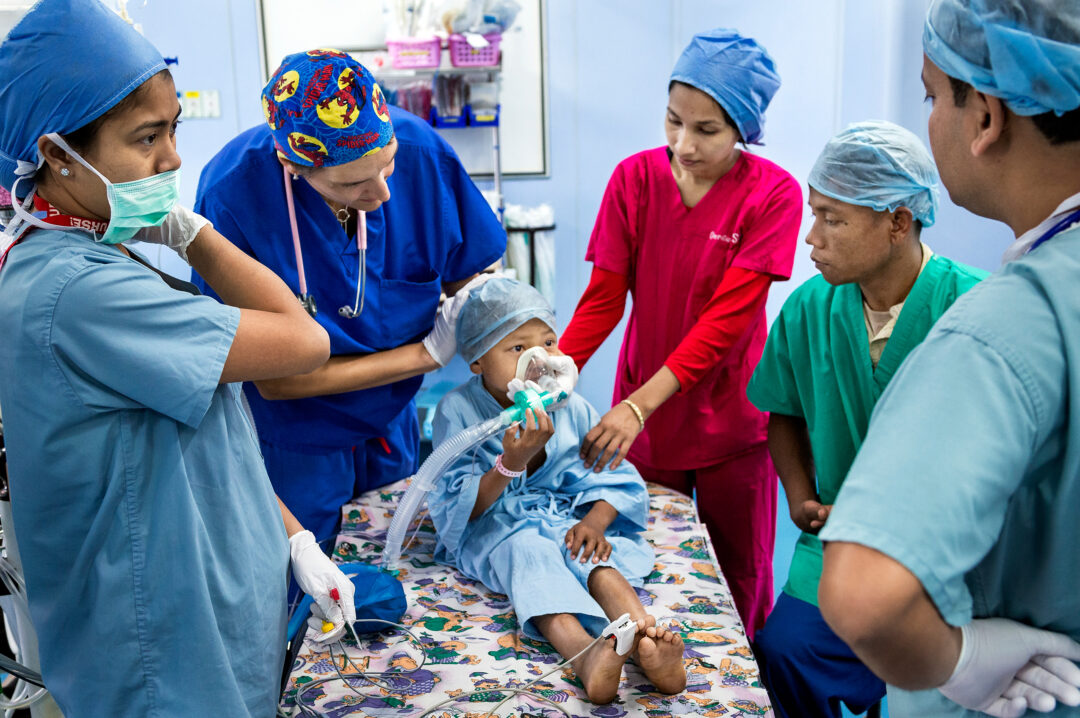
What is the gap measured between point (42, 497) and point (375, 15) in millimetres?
3655

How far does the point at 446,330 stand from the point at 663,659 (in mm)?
920

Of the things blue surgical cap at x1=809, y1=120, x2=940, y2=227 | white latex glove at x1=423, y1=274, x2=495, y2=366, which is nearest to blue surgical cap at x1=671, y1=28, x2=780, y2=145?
blue surgical cap at x1=809, y1=120, x2=940, y2=227

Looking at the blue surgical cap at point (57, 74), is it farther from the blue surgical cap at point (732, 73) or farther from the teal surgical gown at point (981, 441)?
the blue surgical cap at point (732, 73)

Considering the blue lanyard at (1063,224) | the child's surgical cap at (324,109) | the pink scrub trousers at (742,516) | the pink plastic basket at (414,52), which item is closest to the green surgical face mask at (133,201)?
the child's surgical cap at (324,109)

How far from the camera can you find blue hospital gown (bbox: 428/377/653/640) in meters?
1.68

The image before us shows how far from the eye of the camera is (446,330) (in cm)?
199

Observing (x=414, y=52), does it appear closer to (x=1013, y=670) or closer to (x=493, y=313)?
(x=493, y=313)

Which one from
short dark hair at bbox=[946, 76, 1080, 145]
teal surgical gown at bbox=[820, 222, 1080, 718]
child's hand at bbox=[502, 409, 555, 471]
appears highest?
short dark hair at bbox=[946, 76, 1080, 145]

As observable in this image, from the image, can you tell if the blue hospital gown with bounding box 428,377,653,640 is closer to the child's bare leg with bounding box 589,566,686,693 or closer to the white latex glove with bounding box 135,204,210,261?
the child's bare leg with bounding box 589,566,686,693

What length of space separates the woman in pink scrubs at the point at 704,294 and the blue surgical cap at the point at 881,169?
367 mm

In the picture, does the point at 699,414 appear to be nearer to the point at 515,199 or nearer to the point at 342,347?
the point at 342,347

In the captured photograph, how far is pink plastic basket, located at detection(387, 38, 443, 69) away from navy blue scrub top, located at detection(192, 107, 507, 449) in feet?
6.77

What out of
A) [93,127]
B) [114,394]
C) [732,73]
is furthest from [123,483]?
[732,73]

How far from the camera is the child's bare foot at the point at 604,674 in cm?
141
